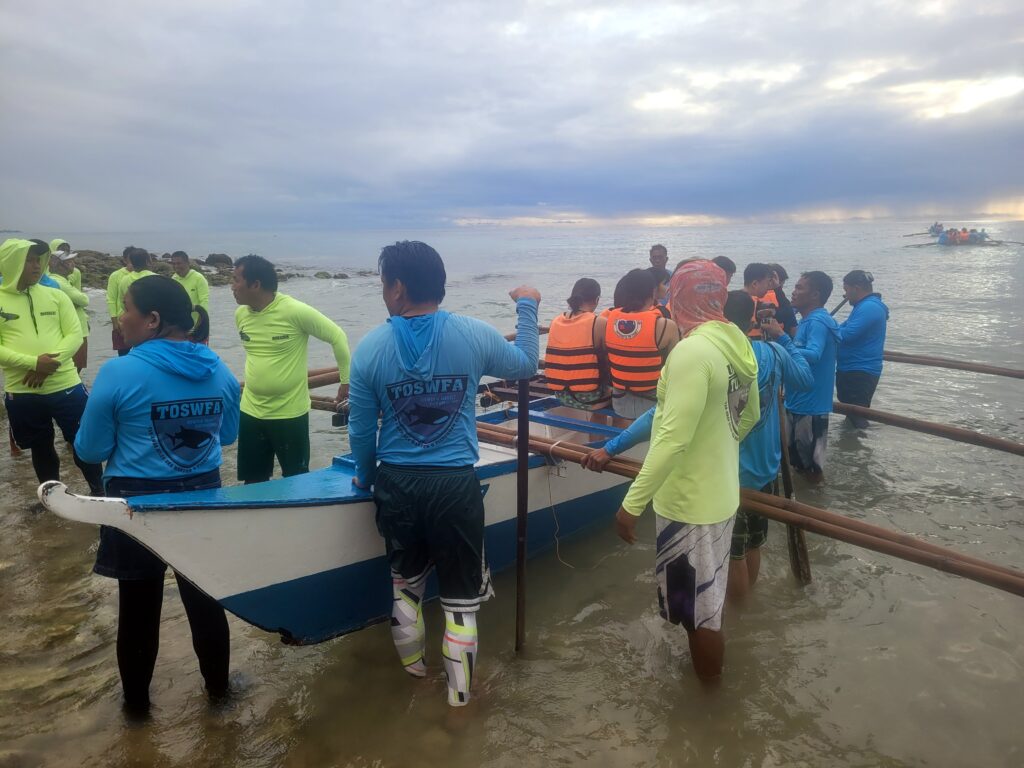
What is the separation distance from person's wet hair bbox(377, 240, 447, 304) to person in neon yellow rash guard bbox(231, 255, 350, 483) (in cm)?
180

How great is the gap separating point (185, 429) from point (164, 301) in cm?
57

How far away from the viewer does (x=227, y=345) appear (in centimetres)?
1702

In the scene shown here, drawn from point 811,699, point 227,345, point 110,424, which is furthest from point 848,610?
point 227,345

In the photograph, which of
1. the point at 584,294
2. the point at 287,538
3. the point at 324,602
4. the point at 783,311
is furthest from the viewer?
the point at 783,311

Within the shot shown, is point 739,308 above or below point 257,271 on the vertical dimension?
below

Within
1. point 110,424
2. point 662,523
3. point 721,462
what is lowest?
point 662,523

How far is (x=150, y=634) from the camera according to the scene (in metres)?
2.97

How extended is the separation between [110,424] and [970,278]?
44.6 metres

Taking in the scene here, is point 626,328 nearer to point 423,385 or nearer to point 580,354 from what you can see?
point 580,354

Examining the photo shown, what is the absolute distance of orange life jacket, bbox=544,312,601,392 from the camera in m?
5.59

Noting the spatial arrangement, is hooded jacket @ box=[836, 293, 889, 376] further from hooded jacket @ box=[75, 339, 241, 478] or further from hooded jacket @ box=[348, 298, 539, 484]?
hooded jacket @ box=[75, 339, 241, 478]

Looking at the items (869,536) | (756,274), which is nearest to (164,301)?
(869,536)

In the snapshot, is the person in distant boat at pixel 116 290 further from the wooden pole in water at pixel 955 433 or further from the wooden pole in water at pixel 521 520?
the wooden pole in water at pixel 955 433

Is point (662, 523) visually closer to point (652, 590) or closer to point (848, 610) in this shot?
point (652, 590)
